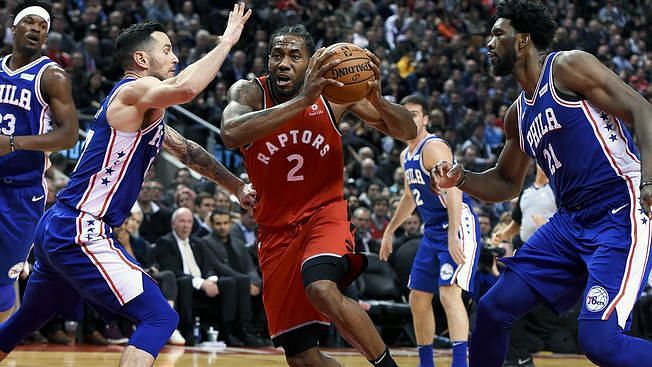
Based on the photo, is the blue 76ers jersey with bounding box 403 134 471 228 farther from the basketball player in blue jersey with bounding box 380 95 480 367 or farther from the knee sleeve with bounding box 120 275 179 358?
the knee sleeve with bounding box 120 275 179 358

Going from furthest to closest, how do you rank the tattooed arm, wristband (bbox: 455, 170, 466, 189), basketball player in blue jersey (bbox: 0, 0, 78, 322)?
basketball player in blue jersey (bbox: 0, 0, 78, 322) → wristband (bbox: 455, 170, 466, 189) → the tattooed arm

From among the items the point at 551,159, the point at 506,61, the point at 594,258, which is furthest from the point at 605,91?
the point at 594,258

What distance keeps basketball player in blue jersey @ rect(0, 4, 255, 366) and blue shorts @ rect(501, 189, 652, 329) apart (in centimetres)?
180

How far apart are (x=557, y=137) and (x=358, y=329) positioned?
4.40 ft

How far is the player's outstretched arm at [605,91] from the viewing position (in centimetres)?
457

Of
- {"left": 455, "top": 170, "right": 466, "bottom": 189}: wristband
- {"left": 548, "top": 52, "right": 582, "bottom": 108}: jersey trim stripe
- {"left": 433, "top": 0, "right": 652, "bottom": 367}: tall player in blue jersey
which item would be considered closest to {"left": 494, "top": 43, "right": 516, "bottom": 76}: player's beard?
{"left": 433, "top": 0, "right": 652, "bottom": 367}: tall player in blue jersey

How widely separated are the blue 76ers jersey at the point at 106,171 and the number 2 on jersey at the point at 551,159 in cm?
197

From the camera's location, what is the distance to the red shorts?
5.13 metres

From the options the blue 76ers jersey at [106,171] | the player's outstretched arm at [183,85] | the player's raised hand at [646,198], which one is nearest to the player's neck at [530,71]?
the player's raised hand at [646,198]

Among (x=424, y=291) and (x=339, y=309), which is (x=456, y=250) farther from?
(x=339, y=309)

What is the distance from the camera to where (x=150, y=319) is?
4766 millimetres

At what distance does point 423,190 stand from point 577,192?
3.53 m

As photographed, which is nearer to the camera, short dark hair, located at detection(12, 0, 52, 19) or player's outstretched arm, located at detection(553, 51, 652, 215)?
player's outstretched arm, located at detection(553, 51, 652, 215)

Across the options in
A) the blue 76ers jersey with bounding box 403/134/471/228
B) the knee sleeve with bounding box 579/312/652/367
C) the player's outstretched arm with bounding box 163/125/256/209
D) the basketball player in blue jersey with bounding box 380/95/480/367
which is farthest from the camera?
the blue 76ers jersey with bounding box 403/134/471/228
